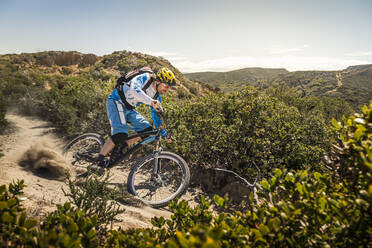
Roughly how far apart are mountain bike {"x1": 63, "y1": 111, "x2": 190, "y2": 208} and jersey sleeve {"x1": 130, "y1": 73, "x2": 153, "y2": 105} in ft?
1.15

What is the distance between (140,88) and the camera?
346 centimetres

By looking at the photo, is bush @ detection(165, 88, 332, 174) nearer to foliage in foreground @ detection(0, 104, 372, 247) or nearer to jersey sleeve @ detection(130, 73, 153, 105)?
jersey sleeve @ detection(130, 73, 153, 105)

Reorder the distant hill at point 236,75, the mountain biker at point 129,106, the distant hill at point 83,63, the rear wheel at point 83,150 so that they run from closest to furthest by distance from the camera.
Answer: the mountain biker at point 129,106 < the rear wheel at point 83,150 < the distant hill at point 83,63 < the distant hill at point 236,75

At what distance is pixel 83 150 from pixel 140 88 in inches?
86.0

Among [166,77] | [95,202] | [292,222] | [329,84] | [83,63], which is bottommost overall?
[95,202]

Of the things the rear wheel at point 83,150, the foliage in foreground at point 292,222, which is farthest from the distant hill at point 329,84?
the foliage in foreground at point 292,222

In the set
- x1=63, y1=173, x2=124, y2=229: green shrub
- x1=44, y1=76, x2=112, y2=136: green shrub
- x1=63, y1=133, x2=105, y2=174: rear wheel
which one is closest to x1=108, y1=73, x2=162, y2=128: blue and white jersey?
x1=63, y1=133, x2=105, y2=174: rear wheel

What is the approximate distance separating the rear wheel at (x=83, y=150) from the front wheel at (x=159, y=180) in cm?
122

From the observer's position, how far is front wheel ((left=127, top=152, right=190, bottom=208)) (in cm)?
346

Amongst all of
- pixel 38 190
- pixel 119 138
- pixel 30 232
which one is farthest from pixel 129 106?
pixel 30 232

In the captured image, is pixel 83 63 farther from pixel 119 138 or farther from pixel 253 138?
pixel 253 138

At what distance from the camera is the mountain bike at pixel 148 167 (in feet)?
11.5

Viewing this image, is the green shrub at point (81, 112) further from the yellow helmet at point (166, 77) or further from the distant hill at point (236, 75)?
the distant hill at point (236, 75)

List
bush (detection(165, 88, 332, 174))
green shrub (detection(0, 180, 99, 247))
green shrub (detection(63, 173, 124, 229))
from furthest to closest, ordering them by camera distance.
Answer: bush (detection(165, 88, 332, 174)) → green shrub (detection(63, 173, 124, 229)) → green shrub (detection(0, 180, 99, 247))
